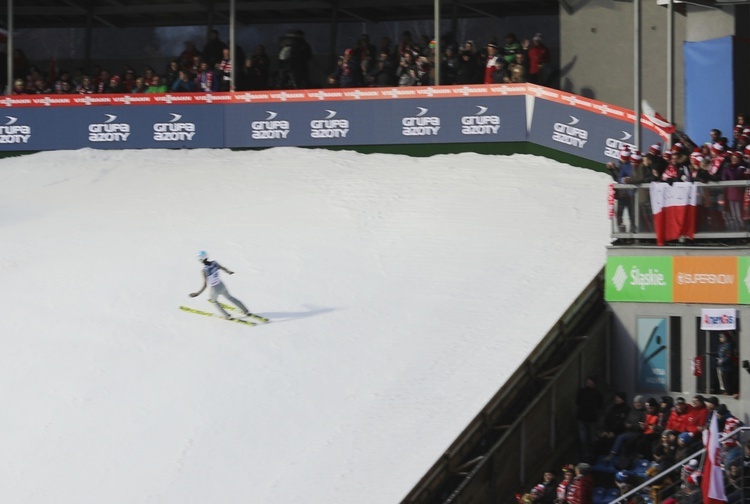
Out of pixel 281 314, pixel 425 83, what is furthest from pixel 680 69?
pixel 281 314

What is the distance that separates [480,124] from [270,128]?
4.40m

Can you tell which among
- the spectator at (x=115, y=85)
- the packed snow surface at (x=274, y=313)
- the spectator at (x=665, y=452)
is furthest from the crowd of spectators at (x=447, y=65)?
the spectator at (x=665, y=452)

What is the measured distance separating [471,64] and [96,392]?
38.3 ft

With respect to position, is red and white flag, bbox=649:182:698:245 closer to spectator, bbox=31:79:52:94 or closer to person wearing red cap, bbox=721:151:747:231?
person wearing red cap, bbox=721:151:747:231

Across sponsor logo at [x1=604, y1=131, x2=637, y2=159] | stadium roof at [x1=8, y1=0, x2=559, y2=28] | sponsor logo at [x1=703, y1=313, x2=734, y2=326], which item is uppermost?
stadium roof at [x1=8, y1=0, x2=559, y2=28]

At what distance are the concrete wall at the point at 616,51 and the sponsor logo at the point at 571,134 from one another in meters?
1.69

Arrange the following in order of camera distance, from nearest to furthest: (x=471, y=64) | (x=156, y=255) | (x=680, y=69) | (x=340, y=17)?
1. (x=156, y=255)
2. (x=680, y=69)
3. (x=471, y=64)
4. (x=340, y=17)

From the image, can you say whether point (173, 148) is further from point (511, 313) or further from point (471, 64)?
point (511, 313)

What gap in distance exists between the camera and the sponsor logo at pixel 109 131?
2842 cm

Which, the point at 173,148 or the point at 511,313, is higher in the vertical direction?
the point at 173,148

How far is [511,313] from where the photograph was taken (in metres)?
19.4

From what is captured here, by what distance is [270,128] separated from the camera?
27.6 meters

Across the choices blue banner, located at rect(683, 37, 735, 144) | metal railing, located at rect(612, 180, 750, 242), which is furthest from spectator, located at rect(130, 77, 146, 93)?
metal railing, located at rect(612, 180, 750, 242)

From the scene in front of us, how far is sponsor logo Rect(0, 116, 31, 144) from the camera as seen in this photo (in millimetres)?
28875
